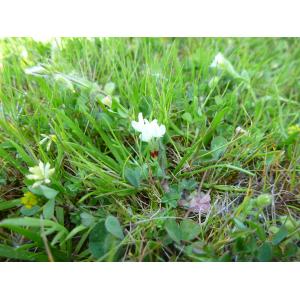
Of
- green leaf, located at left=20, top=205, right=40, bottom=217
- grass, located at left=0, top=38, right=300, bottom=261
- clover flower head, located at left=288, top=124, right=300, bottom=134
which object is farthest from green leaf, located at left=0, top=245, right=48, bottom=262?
clover flower head, located at left=288, top=124, right=300, bottom=134

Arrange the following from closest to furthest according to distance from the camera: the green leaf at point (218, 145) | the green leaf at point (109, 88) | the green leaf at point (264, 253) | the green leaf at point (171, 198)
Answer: the green leaf at point (264, 253), the green leaf at point (171, 198), the green leaf at point (218, 145), the green leaf at point (109, 88)

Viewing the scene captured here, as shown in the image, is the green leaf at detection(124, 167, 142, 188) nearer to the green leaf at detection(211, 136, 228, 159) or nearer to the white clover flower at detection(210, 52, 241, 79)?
the green leaf at detection(211, 136, 228, 159)

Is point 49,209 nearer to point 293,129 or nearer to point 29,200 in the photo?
point 29,200

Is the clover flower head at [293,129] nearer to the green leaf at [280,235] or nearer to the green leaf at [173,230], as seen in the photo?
the green leaf at [280,235]

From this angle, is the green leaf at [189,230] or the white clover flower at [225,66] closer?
the green leaf at [189,230]

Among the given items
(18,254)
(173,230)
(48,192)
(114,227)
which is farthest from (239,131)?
(18,254)

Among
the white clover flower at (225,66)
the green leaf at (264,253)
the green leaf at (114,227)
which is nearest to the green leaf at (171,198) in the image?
the green leaf at (114,227)

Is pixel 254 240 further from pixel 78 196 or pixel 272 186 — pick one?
pixel 78 196
